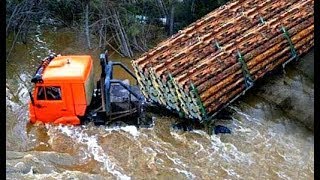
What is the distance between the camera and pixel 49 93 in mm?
11172

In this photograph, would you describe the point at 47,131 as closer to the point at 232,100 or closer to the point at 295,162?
the point at 232,100

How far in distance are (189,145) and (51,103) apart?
3348mm

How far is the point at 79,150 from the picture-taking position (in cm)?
1116

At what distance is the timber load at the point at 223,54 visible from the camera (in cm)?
1136

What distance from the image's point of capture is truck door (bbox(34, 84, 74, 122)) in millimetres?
11117

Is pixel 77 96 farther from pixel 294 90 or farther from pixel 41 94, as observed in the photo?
pixel 294 90

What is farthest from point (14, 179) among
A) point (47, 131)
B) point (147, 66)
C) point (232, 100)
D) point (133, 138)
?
point (232, 100)

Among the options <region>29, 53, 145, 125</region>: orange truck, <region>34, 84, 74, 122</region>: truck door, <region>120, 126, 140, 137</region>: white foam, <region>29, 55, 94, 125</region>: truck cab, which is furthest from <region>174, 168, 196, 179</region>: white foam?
<region>34, 84, 74, 122</region>: truck door

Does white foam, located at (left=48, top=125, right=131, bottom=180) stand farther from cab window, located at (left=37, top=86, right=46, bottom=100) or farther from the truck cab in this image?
cab window, located at (left=37, top=86, right=46, bottom=100)

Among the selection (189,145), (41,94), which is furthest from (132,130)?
(41,94)

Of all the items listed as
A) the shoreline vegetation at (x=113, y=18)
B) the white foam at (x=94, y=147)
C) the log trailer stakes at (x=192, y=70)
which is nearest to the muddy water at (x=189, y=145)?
the white foam at (x=94, y=147)

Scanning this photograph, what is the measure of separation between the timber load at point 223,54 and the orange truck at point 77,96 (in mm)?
831

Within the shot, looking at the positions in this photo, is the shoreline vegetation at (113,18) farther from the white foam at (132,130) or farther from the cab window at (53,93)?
the cab window at (53,93)

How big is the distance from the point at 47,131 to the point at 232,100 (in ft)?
14.9
